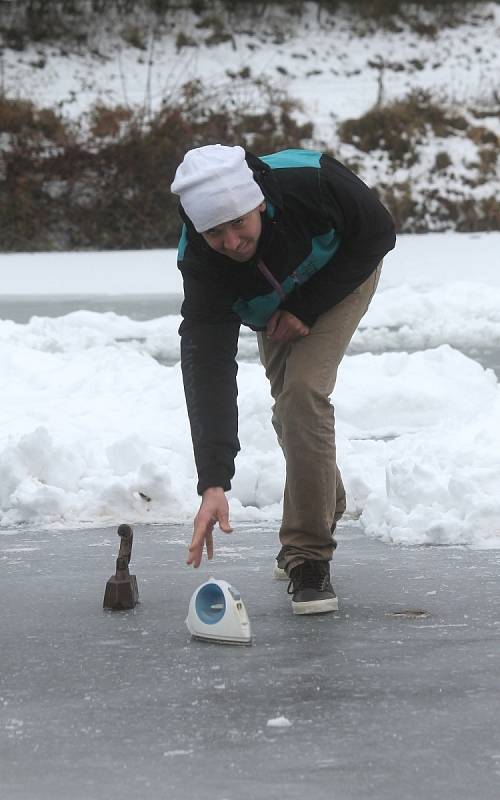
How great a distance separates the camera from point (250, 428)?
19.9 feet

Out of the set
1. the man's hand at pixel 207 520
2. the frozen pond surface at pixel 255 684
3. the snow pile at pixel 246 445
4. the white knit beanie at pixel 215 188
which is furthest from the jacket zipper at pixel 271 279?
the snow pile at pixel 246 445

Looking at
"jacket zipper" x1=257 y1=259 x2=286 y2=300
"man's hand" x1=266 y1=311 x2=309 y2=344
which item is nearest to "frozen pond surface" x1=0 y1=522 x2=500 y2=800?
"man's hand" x1=266 y1=311 x2=309 y2=344

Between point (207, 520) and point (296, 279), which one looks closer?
point (207, 520)

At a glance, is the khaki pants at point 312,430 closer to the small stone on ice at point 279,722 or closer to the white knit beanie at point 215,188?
the white knit beanie at point 215,188

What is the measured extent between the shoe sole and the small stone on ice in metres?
0.92

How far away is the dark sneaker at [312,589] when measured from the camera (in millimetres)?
3873

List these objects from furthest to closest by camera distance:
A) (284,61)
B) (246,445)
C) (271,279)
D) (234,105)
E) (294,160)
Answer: (284,61), (234,105), (246,445), (294,160), (271,279)

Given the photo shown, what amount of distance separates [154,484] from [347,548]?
854mm

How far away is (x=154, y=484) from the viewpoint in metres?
5.18

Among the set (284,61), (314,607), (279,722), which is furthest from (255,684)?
(284,61)

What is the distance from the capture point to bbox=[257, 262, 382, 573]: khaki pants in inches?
153

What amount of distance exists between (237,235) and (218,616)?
3.15 feet

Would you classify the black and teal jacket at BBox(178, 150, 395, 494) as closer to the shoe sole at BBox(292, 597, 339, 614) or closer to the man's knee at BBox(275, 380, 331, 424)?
the man's knee at BBox(275, 380, 331, 424)

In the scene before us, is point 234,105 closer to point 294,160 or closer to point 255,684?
point 294,160
